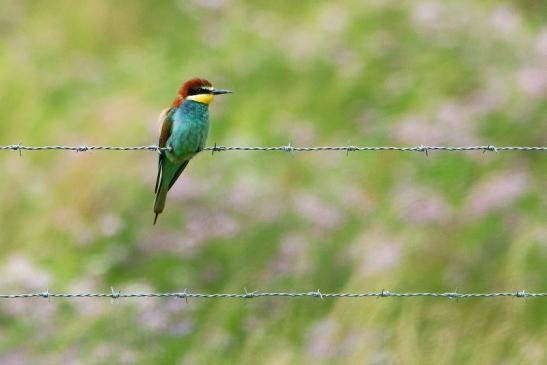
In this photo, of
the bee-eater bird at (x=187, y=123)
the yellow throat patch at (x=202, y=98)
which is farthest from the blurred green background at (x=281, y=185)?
the yellow throat patch at (x=202, y=98)

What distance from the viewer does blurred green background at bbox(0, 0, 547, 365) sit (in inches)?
240

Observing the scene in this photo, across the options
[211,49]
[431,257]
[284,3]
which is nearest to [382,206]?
[431,257]

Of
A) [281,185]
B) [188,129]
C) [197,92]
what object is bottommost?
[281,185]

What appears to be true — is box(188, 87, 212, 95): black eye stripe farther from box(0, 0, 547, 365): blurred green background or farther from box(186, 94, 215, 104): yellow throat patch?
box(0, 0, 547, 365): blurred green background

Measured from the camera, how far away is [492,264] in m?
6.40

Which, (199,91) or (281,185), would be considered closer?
(199,91)

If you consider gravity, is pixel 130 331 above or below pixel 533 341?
below

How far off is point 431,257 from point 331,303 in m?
0.64

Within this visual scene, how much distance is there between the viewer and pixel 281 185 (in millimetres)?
7480

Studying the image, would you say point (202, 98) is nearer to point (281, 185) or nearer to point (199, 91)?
point (199, 91)

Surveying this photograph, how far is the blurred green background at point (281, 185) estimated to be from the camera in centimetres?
609

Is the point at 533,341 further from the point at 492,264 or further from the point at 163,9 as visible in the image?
the point at 163,9

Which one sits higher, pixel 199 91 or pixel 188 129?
pixel 199 91

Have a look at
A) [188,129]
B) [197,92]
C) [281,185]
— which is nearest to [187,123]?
[188,129]
